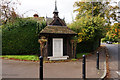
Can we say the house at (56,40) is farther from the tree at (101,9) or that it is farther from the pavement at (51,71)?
the tree at (101,9)

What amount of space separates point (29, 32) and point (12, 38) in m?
2.09

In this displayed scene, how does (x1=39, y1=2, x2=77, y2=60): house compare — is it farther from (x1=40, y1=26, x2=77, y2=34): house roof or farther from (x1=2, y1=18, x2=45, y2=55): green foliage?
(x1=2, y1=18, x2=45, y2=55): green foliage

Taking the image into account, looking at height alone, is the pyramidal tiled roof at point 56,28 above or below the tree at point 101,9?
below

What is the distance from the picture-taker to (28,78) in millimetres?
4422

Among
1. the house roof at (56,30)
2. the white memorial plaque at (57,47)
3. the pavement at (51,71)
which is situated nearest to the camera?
the pavement at (51,71)

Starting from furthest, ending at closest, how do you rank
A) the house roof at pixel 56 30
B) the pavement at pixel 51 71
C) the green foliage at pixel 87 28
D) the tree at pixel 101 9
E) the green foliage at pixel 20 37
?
the tree at pixel 101 9 < the green foliage at pixel 87 28 < the green foliage at pixel 20 37 < the house roof at pixel 56 30 < the pavement at pixel 51 71

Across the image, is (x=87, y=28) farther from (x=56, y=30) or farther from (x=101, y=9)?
(x=101, y=9)

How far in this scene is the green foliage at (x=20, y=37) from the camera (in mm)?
11102

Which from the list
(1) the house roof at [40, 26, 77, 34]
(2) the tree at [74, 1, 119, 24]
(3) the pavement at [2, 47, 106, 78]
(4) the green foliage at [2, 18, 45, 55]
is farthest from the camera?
(2) the tree at [74, 1, 119, 24]

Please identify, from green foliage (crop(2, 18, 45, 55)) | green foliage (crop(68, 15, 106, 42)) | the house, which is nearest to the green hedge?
green foliage (crop(68, 15, 106, 42))

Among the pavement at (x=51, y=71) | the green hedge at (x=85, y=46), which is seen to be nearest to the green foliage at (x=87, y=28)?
the green hedge at (x=85, y=46)

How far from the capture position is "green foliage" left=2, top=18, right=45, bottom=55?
11102 millimetres

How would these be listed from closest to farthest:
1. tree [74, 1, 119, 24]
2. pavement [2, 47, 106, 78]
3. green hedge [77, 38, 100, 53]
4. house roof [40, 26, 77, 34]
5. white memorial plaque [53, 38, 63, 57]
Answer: pavement [2, 47, 106, 78] → house roof [40, 26, 77, 34] → white memorial plaque [53, 38, 63, 57] → green hedge [77, 38, 100, 53] → tree [74, 1, 119, 24]

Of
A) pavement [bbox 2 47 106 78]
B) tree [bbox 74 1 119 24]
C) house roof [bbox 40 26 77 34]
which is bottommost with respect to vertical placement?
pavement [bbox 2 47 106 78]
